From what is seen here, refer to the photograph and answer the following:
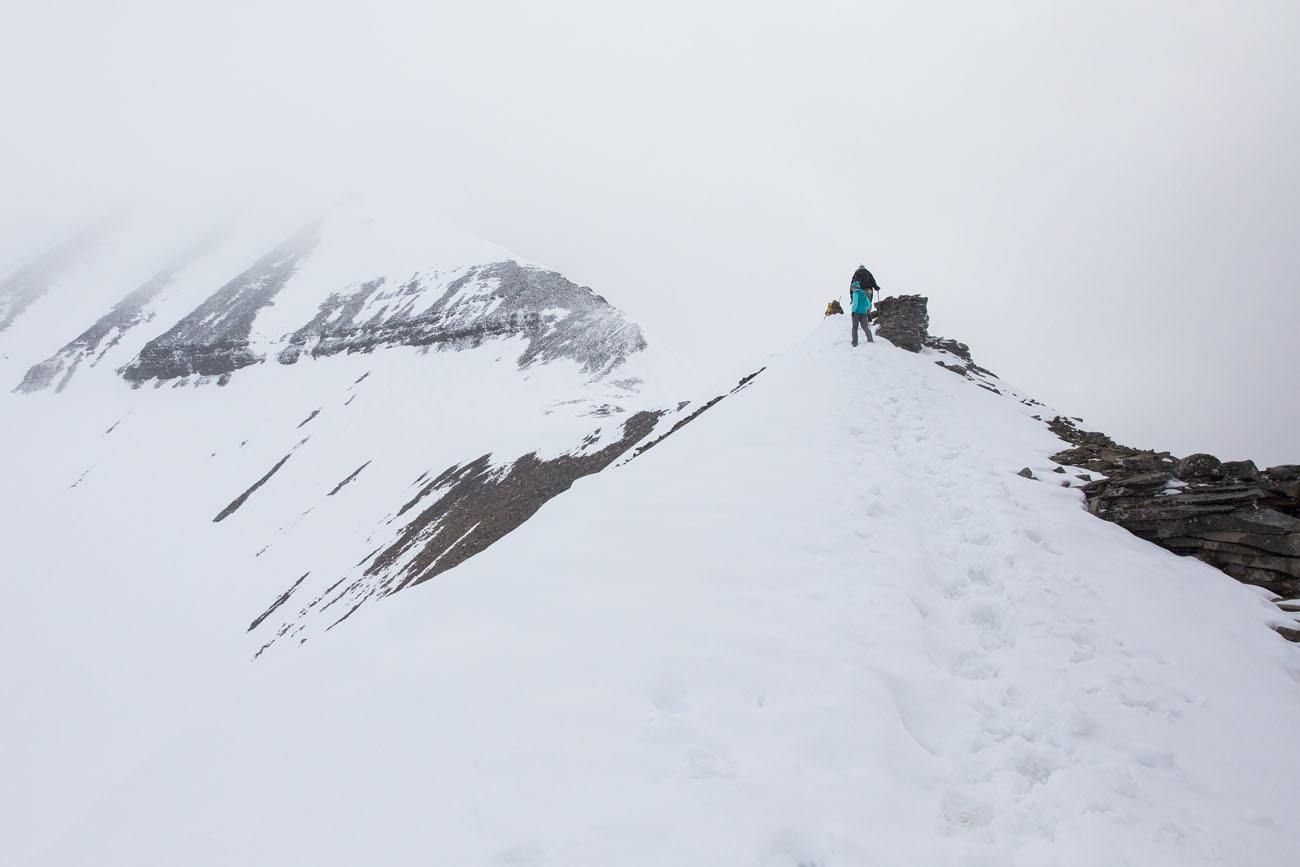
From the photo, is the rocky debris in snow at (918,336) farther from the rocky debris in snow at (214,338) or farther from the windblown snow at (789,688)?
the rocky debris in snow at (214,338)

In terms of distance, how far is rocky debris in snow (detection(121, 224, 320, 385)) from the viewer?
83312mm

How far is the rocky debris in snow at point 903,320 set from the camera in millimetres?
20422

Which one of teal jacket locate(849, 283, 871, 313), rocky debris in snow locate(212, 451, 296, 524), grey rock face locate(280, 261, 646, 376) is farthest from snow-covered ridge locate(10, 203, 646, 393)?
teal jacket locate(849, 283, 871, 313)

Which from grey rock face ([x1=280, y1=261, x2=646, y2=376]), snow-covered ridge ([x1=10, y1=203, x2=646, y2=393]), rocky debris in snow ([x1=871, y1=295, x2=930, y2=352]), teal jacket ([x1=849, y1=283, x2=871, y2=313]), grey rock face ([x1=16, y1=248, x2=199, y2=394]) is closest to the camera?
teal jacket ([x1=849, y1=283, x2=871, y2=313])

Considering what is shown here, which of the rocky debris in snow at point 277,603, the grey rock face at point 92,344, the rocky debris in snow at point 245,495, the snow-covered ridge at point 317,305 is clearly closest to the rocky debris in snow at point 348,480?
the rocky debris in snow at point 277,603

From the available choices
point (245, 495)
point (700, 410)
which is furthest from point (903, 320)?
point (245, 495)

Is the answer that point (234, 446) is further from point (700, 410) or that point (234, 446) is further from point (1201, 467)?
point (1201, 467)

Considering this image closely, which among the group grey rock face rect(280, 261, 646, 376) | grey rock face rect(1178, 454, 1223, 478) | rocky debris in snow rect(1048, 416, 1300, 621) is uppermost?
grey rock face rect(280, 261, 646, 376)

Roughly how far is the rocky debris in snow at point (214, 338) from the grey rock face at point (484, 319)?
35.1ft

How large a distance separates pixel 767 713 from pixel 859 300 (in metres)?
16.9

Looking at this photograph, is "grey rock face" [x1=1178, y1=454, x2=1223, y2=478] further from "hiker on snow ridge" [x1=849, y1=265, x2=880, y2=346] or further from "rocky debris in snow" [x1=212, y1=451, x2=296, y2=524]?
"rocky debris in snow" [x1=212, y1=451, x2=296, y2=524]

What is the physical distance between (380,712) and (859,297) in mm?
17998

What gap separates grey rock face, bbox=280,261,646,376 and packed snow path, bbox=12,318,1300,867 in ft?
151

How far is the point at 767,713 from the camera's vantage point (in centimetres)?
456
